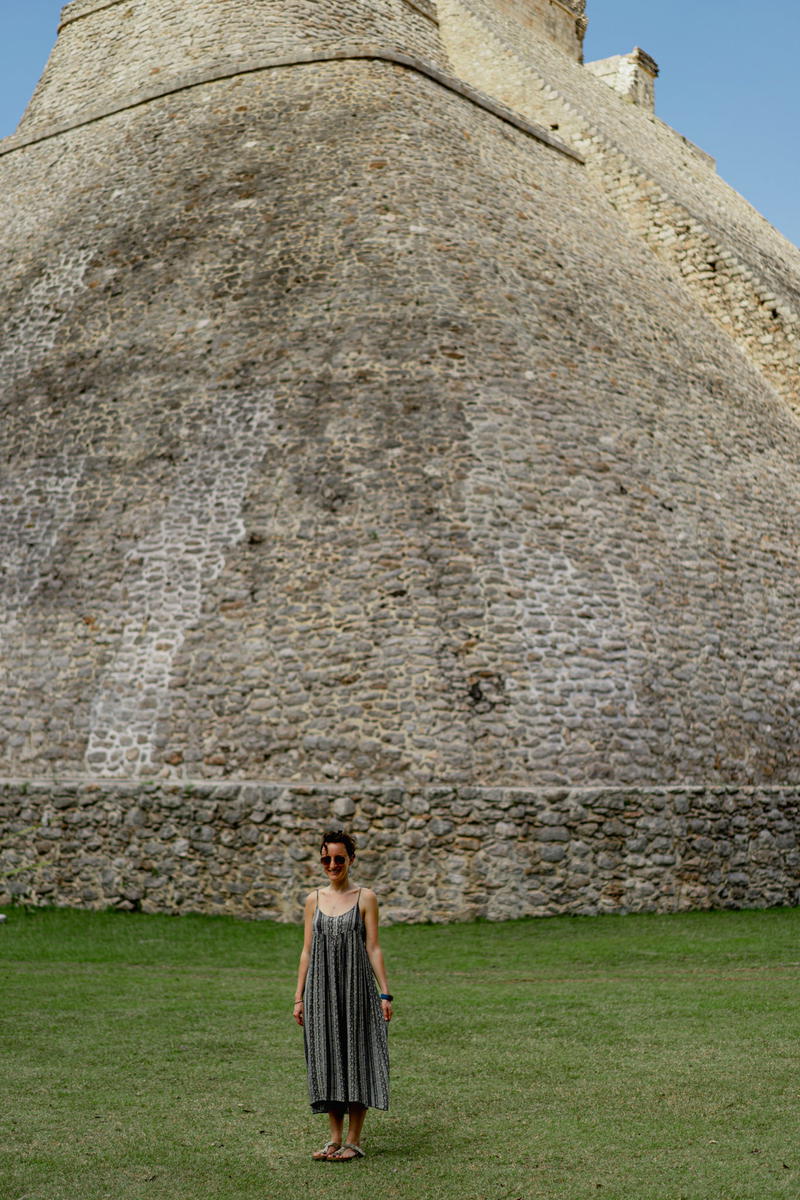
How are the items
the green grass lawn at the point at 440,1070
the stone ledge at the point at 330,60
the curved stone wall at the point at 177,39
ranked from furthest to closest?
the curved stone wall at the point at 177,39
the stone ledge at the point at 330,60
the green grass lawn at the point at 440,1070

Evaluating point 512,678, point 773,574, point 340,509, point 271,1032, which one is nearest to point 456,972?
point 271,1032

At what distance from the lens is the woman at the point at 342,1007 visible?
5.34m

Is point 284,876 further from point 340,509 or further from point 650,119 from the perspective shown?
point 650,119

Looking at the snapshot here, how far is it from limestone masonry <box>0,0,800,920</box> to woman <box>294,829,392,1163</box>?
708cm

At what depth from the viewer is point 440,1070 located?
698 cm

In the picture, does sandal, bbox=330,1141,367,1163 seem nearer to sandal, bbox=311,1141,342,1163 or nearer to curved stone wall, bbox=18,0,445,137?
sandal, bbox=311,1141,342,1163

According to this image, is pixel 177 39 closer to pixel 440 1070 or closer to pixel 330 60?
pixel 330 60

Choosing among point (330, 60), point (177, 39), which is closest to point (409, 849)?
point (330, 60)

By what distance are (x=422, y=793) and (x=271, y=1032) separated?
4769 mm

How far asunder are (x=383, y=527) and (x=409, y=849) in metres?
4.27

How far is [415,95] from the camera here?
22172 mm

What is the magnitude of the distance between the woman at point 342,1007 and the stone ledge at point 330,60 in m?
20.5

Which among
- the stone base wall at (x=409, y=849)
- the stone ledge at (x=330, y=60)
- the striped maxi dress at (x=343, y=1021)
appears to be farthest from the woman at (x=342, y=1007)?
the stone ledge at (x=330, y=60)

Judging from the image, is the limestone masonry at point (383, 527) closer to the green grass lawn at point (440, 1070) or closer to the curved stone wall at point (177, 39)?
the curved stone wall at point (177, 39)
